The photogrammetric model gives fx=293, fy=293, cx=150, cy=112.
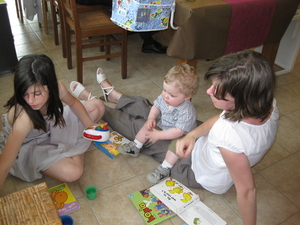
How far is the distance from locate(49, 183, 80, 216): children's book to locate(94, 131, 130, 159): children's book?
33 centimetres

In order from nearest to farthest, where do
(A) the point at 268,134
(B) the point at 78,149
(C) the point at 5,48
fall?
(A) the point at 268,134, (B) the point at 78,149, (C) the point at 5,48

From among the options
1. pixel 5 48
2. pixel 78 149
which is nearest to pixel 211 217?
pixel 78 149

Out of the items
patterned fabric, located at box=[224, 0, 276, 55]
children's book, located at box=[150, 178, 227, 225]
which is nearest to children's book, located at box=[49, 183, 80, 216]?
children's book, located at box=[150, 178, 227, 225]

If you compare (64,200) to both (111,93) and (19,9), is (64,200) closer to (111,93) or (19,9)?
(111,93)

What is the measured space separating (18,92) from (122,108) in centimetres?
84

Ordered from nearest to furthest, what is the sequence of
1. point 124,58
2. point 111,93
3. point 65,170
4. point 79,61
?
point 65,170 < point 111,93 < point 79,61 < point 124,58

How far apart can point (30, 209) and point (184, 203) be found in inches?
27.6

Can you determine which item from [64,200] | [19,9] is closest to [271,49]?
[64,200]

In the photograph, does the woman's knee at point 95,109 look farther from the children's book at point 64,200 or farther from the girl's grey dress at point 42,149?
the children's book at point 64,200

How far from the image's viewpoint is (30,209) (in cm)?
111

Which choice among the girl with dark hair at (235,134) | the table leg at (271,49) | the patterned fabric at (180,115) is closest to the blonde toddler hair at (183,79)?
the patterned fabric at (180,115)

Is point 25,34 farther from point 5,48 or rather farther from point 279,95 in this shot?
point 279,95

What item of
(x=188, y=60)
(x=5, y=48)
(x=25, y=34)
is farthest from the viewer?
(x=25, y=34)

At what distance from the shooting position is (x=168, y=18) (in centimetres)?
184
